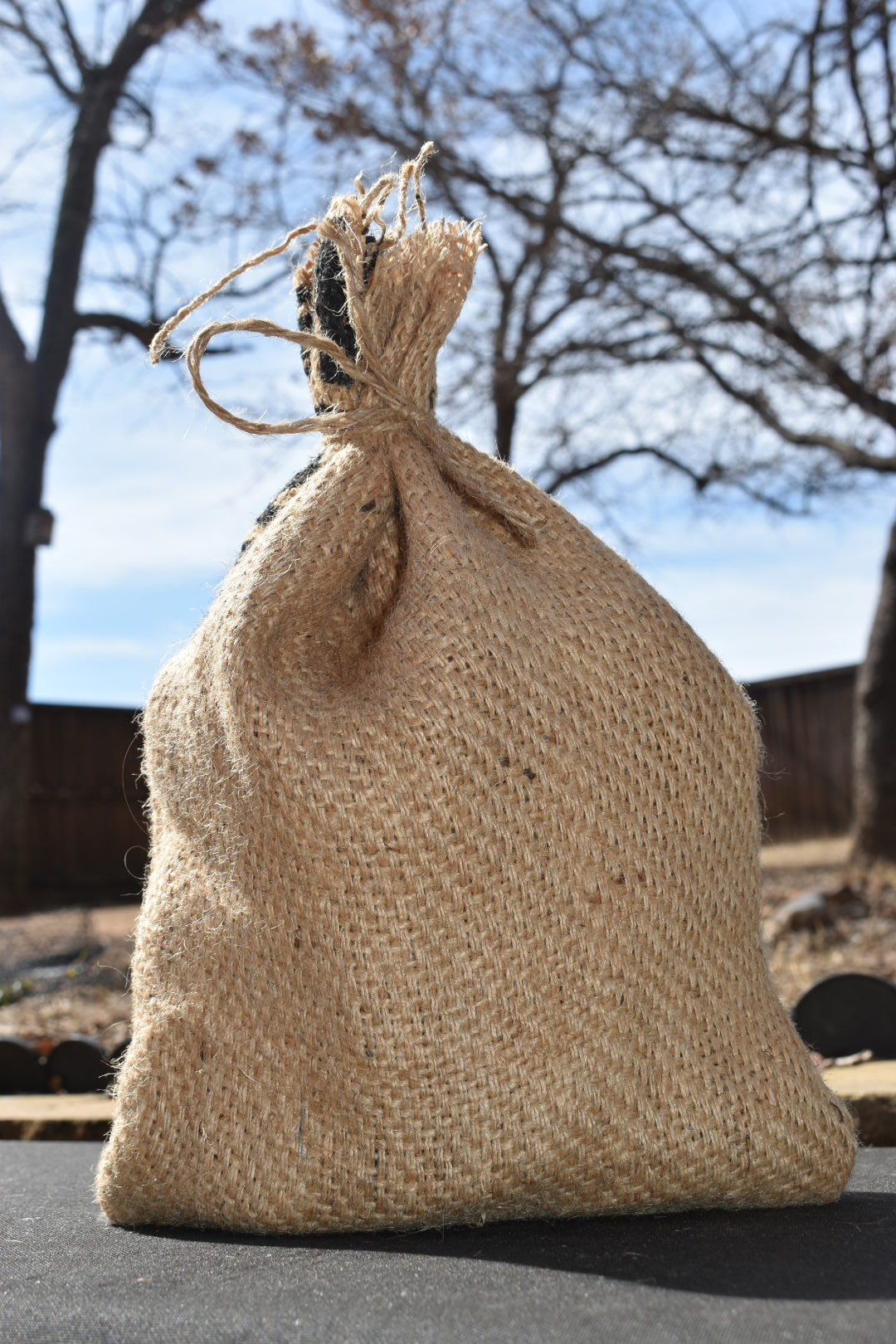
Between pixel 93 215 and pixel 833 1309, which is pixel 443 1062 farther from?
pixel 93 215

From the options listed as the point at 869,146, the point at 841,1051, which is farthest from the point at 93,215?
the point at 841,1051

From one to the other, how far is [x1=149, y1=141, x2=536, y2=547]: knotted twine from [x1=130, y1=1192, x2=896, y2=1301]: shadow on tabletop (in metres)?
0.71

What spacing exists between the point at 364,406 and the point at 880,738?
16.7 feet

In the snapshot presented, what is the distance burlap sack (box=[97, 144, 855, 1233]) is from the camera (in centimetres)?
113

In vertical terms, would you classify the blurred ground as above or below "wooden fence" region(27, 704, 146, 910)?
below

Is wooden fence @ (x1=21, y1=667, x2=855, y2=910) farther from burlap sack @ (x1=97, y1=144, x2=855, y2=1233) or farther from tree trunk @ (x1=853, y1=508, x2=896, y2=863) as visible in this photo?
burlap sack @ (x1=97, y1=144, x2=855, y2=1233)

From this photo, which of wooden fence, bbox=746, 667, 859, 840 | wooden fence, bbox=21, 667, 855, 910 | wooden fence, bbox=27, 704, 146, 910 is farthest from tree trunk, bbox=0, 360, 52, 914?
wooden fence, bbox=746, 667, 859, 840

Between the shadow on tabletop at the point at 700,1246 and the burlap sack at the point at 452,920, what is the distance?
0.07 ft

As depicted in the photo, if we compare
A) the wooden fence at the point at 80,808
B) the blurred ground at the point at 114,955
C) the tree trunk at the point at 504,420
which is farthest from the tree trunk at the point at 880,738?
the wooden fence at the point at 80,808

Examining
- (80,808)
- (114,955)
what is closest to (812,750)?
(80,808)

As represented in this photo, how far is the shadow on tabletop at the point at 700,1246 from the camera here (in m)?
0.94

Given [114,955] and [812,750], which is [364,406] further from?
[812,750]

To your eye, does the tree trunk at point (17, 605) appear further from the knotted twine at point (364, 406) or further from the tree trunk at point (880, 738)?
the knotted twine at point (364, 406)

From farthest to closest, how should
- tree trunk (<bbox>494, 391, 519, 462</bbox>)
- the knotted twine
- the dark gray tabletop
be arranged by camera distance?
tree trunk (<bbox>494, 391, 519, 462</bbox>) → the knotted twine → the dark gray tabletop
